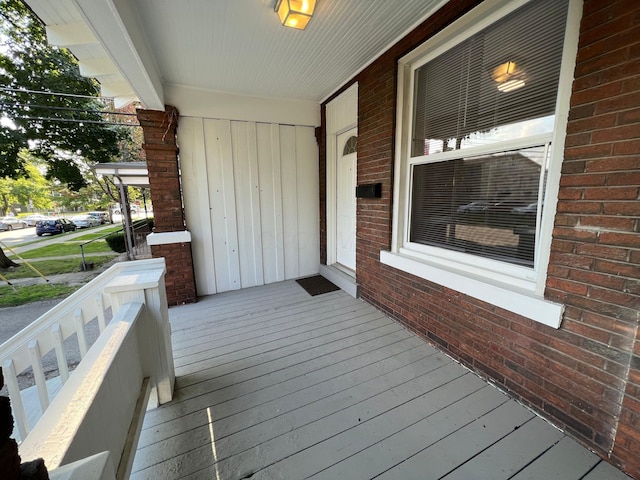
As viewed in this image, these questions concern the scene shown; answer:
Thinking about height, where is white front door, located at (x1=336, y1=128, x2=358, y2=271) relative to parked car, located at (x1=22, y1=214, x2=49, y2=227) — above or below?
above

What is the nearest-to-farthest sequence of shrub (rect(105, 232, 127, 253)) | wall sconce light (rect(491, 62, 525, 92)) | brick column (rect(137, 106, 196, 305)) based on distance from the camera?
1. wall sconce light (rect(491, 62, 525, 92))
2. brick column (rect(137, 106, 196, 305))
3. shrub (rect(105, 232, 127, 253))

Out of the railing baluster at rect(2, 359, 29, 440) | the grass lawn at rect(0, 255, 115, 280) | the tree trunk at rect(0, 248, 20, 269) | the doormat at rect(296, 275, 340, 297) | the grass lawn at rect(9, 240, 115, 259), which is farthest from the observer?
the grass lawn at rect(9, 240, 115, 259)

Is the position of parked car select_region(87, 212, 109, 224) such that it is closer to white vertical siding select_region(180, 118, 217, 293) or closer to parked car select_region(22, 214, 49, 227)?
parked car select_region(22, 214, 49, 227)

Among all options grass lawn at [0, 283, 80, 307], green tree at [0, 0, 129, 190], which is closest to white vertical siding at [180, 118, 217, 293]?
green tree at [0, 0, 129, 190]

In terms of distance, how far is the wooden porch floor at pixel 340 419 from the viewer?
1.39 meters

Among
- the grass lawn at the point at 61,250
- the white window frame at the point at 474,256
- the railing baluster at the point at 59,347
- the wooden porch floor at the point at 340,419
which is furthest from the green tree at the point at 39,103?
the white window frame at the point at 474,256

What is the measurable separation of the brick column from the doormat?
1522 mm

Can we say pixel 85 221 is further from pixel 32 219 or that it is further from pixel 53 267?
pixel 53 267

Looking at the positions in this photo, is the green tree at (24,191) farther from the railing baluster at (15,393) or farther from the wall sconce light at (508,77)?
the wall sconce light at (508,77)

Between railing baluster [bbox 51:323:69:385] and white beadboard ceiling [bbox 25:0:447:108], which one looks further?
white beadboard ceiling [bbox 25:0:447:108]

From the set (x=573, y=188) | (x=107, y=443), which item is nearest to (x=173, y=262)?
(x=107, y=443)

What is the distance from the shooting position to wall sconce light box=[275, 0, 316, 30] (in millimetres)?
1843

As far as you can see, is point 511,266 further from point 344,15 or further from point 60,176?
point 60,176

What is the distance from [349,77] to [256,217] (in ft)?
7.22
